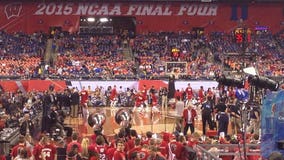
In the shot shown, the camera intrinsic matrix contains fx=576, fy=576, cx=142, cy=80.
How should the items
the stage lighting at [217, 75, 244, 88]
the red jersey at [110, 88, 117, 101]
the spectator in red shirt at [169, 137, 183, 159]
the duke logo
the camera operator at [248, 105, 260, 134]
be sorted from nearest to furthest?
the stage lighting at [217, 75, 244, 88] → the spectator in red shirt at [169, 137, 183, 159] → the camera operator at [248, 105, 260, 134] → the red jersey at [110, 88, 117, 101] → the duke logo

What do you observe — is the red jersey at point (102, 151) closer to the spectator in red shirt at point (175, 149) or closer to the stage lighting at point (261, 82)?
the spectator in red shirt at point (175, 149)

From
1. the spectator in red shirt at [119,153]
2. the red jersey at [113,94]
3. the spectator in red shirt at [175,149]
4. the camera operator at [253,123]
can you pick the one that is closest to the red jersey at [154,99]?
the red jersey at [113,94]

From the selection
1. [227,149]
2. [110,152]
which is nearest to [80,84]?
[227,149]

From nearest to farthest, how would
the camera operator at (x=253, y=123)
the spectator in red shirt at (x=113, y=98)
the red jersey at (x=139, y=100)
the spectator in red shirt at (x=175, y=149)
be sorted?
the spectator in red shirt at (x=175, y=149) < the camera operator at (x=253, y=123) < the red jersey at (x=139, y=100) < the spectator in red shirt at (x=113, y=98)

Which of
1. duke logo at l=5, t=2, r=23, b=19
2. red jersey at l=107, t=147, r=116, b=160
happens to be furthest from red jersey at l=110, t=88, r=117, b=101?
duke logo at l=5, t=2, r=23, b=19

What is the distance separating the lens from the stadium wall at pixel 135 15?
48.1m

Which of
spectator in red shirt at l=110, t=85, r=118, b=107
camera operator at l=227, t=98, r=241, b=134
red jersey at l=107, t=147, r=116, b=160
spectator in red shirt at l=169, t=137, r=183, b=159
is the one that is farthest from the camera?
spectator in red shirt at l=110, t=85, r=118, b=107

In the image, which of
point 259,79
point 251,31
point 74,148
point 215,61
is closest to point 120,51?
point 215,61

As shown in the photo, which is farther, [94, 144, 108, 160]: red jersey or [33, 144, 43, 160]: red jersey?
[33, 144, 43, 160]: red jersey

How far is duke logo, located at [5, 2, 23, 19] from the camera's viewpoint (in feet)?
157

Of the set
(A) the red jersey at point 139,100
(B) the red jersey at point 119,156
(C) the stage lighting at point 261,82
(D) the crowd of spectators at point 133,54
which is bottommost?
(B) the red jersey at point 119,156

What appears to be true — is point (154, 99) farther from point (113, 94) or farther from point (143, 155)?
point (143, 155)

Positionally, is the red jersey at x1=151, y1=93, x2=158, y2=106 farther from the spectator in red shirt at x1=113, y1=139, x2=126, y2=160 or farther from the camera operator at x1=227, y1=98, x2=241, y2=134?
the spectator in red shirt at x1=113, y1=139, x2=126, y2=160

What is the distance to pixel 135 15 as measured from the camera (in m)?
49.4
